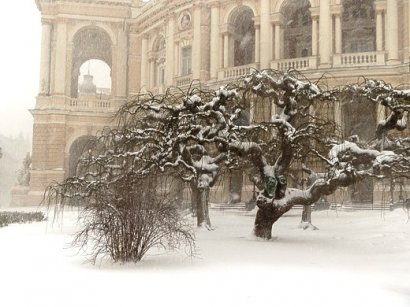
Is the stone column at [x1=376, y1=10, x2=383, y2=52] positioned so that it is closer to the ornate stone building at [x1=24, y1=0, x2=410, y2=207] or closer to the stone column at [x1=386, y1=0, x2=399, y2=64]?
the ornate stone building at [x1=24, y1=0, x2=410, y2=207]

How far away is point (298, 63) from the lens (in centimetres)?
3303

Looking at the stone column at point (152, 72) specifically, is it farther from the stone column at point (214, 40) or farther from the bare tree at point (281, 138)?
the bare tree at point (281, 138)

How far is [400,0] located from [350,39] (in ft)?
14.0

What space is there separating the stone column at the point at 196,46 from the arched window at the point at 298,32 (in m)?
6.02

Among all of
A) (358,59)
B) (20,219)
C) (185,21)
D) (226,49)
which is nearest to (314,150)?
(20,219)

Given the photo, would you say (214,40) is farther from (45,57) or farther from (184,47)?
(45,57)

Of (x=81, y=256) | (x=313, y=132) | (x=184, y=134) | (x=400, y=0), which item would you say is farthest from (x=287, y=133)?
(x=400, y=0)

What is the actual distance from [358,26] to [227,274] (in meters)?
28.9

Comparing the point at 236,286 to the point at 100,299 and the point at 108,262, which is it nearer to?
the point at 100,299

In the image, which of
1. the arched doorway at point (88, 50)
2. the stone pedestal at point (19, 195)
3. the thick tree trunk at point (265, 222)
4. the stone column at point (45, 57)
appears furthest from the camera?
the arched doorway at point (88, 50)

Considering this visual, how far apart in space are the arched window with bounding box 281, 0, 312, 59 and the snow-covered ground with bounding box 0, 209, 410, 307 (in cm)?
2255

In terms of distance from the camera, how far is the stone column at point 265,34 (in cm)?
3481

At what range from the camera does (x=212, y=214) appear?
87.6ft

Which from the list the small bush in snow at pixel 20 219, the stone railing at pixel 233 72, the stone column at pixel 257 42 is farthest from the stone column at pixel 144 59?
the small bush in snow at pixel 20 219
